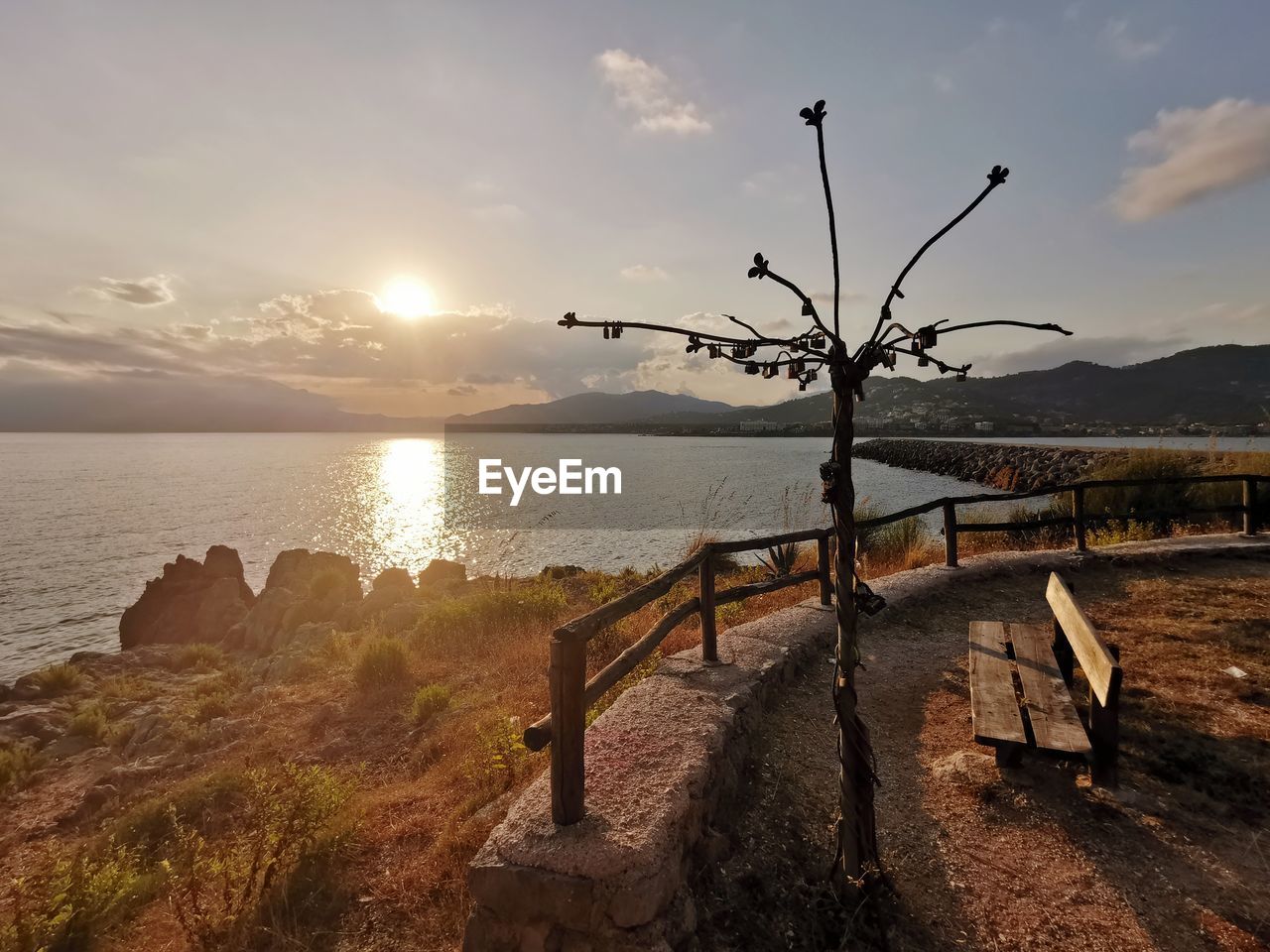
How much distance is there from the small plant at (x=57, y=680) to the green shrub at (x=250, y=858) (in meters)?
10.2

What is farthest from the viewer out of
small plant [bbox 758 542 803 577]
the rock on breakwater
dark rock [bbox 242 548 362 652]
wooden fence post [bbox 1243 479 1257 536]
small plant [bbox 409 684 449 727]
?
the rock on breakwater

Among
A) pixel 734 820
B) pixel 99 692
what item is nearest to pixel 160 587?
pixel 99 692

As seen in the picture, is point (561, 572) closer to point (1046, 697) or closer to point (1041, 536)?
point (1041, 536)

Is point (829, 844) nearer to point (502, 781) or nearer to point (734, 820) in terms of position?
point (734, 820)

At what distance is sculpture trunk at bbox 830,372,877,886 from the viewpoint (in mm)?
2828

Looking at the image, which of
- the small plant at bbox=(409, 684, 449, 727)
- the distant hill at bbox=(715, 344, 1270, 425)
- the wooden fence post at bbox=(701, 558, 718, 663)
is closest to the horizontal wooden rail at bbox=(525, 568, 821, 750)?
the wooden fence post at bbox=(701, 558, 718, 663)

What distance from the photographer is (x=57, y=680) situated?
40.3 feet

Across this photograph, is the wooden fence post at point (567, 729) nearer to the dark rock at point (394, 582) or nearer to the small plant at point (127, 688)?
the small plant at point (127, 688)

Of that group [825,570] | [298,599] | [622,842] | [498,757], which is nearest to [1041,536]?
[825,570]

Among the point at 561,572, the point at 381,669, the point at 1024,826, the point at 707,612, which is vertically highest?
the point at 707,612

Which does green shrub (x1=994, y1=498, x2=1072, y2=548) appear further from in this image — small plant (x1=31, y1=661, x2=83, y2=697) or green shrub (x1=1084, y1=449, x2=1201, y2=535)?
small plant (x1=31, y1=661, x2=83, y2=697)

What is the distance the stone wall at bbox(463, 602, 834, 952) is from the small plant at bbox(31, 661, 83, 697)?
14634mm

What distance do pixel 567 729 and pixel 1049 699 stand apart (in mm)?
3656

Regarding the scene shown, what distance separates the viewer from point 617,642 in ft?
26.8
